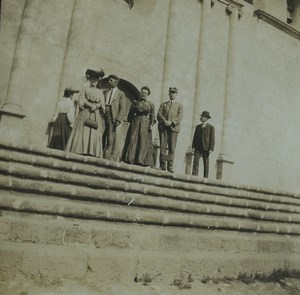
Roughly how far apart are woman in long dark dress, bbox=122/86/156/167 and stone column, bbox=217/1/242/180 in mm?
4989

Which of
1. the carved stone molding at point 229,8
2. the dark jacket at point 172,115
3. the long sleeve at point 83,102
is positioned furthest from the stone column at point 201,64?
the long sleeve at point 83,102

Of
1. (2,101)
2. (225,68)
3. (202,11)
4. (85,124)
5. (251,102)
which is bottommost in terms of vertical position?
(85,124)

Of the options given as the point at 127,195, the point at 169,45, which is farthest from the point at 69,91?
the point at 169,45

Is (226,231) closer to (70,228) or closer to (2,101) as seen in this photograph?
(70,228)

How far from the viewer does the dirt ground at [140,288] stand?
11.0 feet

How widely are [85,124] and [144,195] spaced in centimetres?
218

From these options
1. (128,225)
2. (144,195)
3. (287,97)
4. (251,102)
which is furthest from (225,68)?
(128,225)

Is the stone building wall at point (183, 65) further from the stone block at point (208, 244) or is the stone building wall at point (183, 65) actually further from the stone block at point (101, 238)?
the stone block at point (208, 244)

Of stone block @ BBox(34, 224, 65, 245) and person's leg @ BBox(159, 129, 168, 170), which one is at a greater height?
person's leg @ BBox(159, 129, 168, 170)

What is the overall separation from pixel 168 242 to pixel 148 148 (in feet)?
9.94

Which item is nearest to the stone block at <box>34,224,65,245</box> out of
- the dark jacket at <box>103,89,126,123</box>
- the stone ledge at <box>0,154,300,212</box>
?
the stone ledge at <box>0,154,300,212</box>

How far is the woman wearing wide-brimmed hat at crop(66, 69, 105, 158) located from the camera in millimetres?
6773

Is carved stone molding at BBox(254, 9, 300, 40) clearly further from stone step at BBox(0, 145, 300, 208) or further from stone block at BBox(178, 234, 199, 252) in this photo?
stone block at BBox(178, 234, 199, 252)

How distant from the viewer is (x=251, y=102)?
13.3 metres
